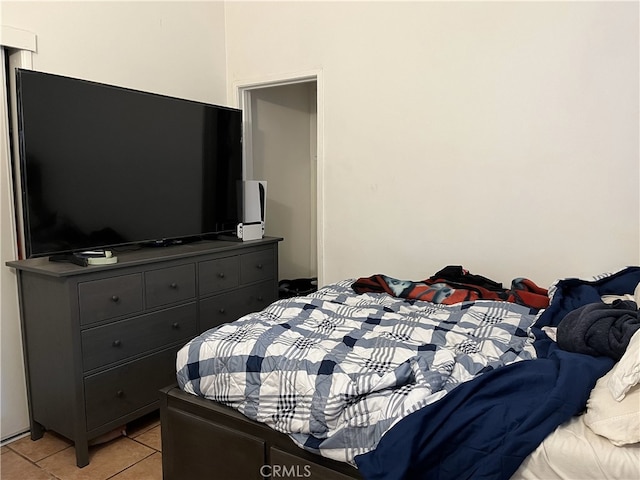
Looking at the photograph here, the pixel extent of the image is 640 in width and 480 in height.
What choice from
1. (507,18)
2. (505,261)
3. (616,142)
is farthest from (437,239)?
(507,18)

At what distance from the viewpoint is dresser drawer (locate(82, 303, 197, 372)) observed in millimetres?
2301

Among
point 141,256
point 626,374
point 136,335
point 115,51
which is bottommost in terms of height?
point 136,335

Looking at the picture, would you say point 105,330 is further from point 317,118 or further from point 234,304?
point 317,118

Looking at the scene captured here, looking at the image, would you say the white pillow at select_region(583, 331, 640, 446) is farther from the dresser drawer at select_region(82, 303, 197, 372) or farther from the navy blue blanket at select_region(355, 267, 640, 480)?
the dresser drawer at select_region(82, 303, 197, 372)

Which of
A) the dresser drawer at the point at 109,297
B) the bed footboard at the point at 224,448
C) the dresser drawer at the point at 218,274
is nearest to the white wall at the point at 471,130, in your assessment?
the dresser drawer at the point at 218,274

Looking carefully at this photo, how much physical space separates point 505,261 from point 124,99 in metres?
2.28

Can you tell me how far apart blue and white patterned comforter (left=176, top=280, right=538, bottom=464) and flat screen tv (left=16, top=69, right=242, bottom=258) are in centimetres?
102

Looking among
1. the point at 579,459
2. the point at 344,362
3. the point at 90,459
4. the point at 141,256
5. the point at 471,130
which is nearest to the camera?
the point at 579,459

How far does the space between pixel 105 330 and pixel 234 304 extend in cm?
87

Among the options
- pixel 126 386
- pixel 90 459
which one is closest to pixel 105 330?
pixel 126 386

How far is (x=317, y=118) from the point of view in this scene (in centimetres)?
339

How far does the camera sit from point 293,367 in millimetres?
1584

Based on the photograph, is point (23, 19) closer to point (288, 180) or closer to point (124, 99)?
point (124, 99)

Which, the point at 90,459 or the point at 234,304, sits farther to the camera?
the point at 234,304
